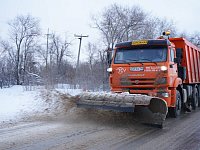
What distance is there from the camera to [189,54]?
44.5ft

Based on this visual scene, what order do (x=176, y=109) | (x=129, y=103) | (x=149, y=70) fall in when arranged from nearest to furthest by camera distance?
(x=129, y=103) < (x=149, y=70) < (x=176, y=109)

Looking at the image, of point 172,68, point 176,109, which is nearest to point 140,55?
point 172,68

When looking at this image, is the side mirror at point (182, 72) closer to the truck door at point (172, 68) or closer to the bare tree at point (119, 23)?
the truck door at point (172, 68)

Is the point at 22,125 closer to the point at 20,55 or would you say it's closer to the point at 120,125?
the point at 120,125

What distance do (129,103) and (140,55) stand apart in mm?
2503

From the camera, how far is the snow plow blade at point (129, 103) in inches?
336

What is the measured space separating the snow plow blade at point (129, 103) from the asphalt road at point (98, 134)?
40 centimetres

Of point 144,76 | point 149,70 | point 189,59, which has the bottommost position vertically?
point 144,76

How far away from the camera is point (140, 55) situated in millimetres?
10609

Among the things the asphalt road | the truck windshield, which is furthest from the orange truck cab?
the asphalt road

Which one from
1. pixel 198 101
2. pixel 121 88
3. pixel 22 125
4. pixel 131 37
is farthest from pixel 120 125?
pixel 131 37

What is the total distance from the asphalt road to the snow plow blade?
404 millimetres

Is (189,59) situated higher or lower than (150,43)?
lower

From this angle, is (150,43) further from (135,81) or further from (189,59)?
(189,59)
